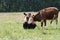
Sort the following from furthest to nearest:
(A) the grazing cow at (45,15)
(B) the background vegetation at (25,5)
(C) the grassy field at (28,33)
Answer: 1. (B) the background vegetation at (25,5)
2. (A) the grazing cow at (45,15)
3. (C) the grassy field at (28,33)

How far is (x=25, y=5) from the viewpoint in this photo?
121ft

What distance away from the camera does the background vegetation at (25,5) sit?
36719 mm

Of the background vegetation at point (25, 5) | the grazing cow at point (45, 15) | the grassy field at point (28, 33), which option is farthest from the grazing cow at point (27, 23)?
the background vegetation at point (25, 5)

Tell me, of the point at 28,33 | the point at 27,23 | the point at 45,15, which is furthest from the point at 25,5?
Answer: the point at 28,33

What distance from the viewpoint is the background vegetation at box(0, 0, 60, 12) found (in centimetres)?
3672

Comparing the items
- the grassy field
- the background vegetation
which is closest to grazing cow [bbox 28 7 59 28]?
the grassy field

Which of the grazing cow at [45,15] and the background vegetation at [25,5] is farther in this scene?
the background vegetation at [25,5]

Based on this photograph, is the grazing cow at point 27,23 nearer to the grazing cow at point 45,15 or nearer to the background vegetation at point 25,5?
the grazing cow at point 45,15

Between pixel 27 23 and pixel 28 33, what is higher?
pixel 27 23

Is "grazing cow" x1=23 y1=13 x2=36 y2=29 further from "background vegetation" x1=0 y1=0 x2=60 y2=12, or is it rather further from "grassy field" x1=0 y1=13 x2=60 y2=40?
"background vegetation" x1=0 y1=0 x2=60 y2=12

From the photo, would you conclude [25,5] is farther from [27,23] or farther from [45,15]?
[27,23]

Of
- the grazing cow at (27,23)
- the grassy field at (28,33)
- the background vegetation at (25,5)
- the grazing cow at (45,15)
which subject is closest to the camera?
the grassy field at (28,33)

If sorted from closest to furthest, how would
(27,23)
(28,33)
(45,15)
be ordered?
1. (28,33)
2. (27,23)
3. (45,15)

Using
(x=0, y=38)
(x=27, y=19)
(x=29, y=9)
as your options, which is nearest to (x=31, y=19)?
(x=27, y=19)
